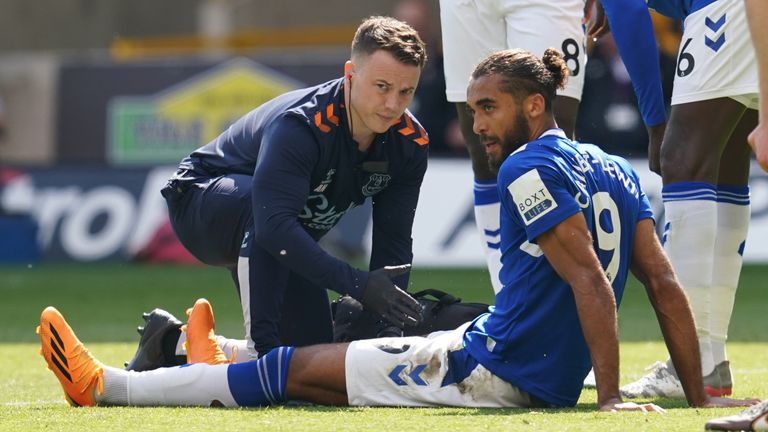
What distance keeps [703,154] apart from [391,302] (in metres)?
1.32

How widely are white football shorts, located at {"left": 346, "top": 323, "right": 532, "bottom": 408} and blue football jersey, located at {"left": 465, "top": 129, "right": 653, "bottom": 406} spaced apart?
11cm

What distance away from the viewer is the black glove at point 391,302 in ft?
15.1

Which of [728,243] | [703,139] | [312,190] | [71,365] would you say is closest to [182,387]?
[71,365]

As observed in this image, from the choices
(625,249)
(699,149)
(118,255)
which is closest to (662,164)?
(699,149)

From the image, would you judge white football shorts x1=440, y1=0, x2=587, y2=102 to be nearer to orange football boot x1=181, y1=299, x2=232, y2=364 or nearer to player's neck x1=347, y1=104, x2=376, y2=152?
player's neck x1=347, y1=104, x2=376, y2=152

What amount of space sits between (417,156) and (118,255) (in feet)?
26.3

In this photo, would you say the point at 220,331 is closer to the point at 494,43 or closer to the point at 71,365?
the point at 494,43

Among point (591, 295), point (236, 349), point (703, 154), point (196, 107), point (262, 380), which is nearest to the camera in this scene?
point (591, 295)

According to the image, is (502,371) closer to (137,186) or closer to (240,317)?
(240,317)

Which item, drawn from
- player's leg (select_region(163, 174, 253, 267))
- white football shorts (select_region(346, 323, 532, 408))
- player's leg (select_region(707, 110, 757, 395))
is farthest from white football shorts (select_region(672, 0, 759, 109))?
player's leg (select_region(163, 174, 253, 267))

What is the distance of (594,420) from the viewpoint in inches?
161

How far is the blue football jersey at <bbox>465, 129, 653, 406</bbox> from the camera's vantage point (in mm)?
4332

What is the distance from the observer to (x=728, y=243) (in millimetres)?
5438

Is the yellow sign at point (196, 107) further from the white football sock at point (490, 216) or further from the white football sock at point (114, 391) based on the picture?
the white football sock at point (114, 391)
